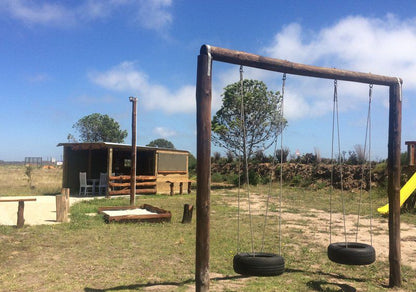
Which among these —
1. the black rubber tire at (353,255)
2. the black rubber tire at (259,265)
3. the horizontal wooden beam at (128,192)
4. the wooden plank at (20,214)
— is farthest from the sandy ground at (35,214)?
the black rubber tire at (353,255)

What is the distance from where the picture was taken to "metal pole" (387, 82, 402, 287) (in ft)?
15.2

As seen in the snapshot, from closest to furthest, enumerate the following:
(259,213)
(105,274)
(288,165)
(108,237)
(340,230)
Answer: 1. (105,274)
2. (108,237)
3. (340,230)
4. (259,213)
5. (288,165)

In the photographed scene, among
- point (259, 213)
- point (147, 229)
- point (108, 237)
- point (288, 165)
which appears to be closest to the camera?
point (108, 237)

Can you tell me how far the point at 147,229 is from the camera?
25.5 ft

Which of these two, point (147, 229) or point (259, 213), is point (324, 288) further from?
point (259, 213)

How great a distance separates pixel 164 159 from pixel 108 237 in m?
10.4

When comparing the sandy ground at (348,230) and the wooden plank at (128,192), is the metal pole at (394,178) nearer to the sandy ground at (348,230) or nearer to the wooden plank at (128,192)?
the sandy ground at (348,230)

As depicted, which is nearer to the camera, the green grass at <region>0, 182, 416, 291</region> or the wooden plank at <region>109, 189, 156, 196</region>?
the green grass at <region>0, 182, 416, 291</region>

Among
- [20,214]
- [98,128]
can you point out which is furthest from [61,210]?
[98,128]

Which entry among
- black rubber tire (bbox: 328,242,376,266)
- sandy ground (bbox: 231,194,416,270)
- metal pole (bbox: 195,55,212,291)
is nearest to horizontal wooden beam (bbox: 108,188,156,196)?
sandy ground (bbox: 231,194,416,270)

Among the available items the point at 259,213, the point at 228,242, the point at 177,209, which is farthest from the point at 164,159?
the point at 228,242

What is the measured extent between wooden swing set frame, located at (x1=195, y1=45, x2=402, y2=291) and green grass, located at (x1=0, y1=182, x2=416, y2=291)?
0.59m

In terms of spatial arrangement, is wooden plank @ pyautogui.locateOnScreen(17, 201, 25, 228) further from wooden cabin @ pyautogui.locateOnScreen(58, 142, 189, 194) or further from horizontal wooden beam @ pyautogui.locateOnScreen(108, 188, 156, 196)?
wooden cabin @ pyautogui.locateOnScreen(58, 142, 189, 194)

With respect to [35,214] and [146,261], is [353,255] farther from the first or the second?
[35,214]
